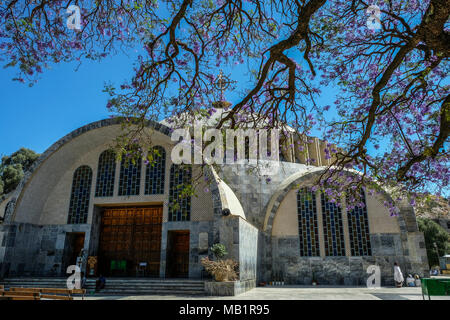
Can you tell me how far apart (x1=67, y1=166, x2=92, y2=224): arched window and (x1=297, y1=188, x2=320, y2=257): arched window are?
36.1ft

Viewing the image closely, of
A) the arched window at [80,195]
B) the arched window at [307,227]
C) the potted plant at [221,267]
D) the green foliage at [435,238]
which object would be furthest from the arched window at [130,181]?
the green foliage at [435,238]

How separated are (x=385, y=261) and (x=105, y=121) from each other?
601 inches

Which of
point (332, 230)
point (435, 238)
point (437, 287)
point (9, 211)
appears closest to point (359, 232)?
point (332, 230)

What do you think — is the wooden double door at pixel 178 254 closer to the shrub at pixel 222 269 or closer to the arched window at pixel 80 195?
the shrub at pixel 222 269

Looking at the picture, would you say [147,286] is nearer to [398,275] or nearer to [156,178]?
[156,178]

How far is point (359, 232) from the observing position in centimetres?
1598

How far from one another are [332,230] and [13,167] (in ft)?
104

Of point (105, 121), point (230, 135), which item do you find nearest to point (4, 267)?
point (105, 121)

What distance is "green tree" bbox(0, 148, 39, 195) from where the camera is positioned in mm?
31500

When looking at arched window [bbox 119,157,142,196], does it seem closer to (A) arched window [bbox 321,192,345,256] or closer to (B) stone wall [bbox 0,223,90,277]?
(B) stone wall [bbox 0,223,90,277]

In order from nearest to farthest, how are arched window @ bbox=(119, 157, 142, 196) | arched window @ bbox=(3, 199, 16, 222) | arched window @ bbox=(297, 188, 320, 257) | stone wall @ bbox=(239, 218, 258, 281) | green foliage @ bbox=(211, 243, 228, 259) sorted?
green foliage @ bbox=(211, 243, 228, 259), stone wall @ bbox=(239, 218, 258, 281), arched window @ bbox=(3, 199, 16, 222), arched window @ bbox=(119, 157, 142, 196), arched window @ bbox=(297, 188, 320, 257)

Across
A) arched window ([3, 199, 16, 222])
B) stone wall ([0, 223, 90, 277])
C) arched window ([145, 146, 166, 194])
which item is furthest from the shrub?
arched window ([3, 199, 16, 222])
